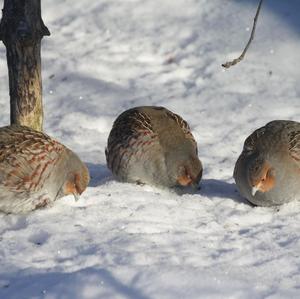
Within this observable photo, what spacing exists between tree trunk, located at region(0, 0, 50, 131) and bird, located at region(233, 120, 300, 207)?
1.93m

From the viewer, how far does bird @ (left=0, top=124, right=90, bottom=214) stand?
570cm

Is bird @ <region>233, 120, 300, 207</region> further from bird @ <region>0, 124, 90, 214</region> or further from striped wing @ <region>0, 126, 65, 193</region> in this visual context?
striped wing @ <region>0, 126, 65, 193</region>

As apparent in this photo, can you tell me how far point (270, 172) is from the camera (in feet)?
20.0

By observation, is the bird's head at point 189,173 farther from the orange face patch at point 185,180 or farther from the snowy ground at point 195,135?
the snowy ground at point 195,135

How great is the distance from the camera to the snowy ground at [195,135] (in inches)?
183

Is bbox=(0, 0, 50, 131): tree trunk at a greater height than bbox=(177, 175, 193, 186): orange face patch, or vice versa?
bbox=(0, 0, 50, 131): tree trunk

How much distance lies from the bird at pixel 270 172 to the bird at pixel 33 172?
1258 millimetres

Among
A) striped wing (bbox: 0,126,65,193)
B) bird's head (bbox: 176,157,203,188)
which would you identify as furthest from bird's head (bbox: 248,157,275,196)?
striped wing (bbox: 0,126,65,193)

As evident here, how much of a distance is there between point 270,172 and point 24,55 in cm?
234

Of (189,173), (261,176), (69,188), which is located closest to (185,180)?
(189,173)

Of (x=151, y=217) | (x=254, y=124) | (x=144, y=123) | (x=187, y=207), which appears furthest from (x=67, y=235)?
(x=254, y=124)

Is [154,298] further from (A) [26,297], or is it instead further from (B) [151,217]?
(B) [151,217]

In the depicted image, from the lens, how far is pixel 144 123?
6.70 m

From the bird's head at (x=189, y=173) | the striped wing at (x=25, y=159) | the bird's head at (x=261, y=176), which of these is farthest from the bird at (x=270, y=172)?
the striped wing at (x=25, y=159)
